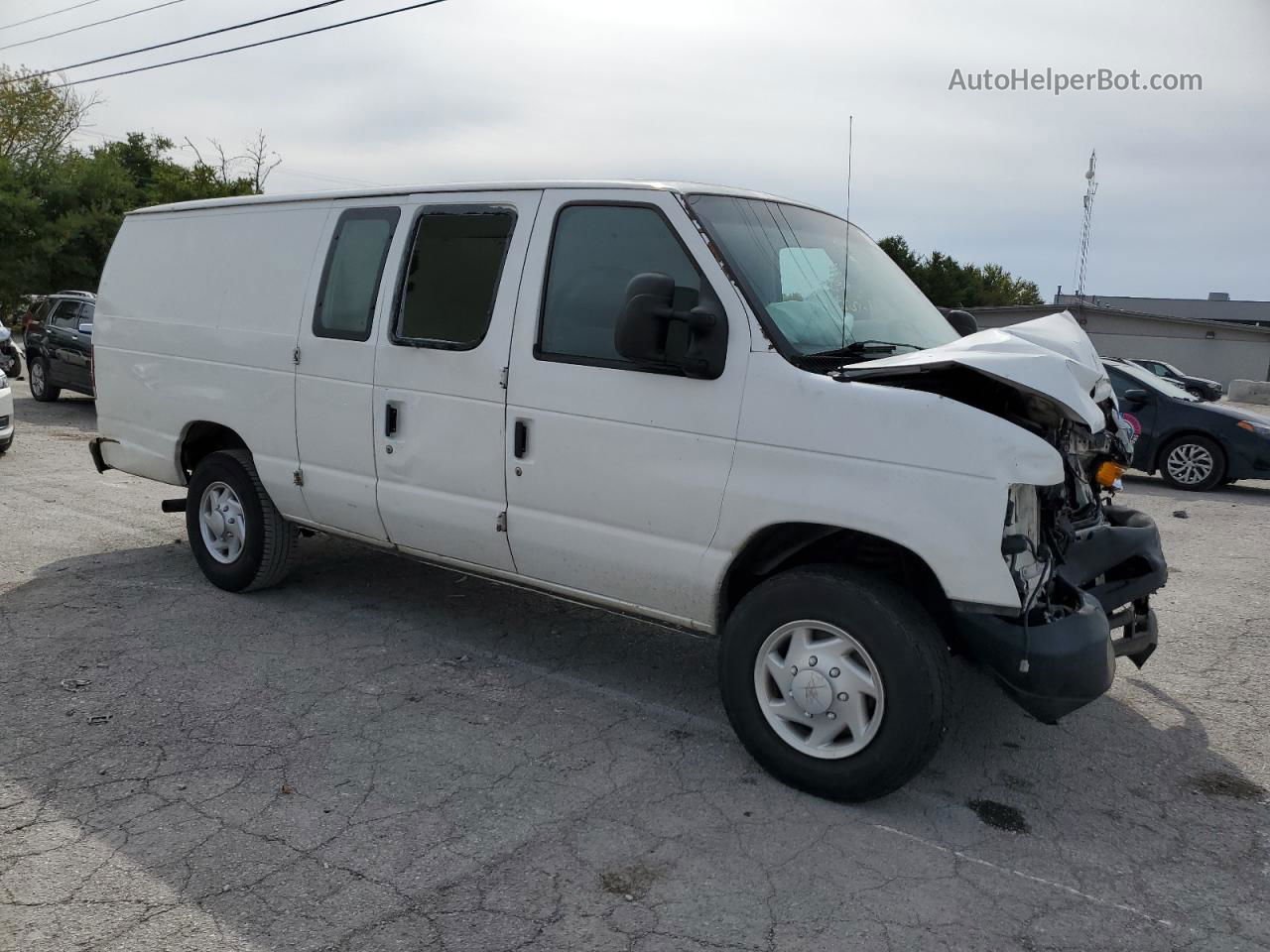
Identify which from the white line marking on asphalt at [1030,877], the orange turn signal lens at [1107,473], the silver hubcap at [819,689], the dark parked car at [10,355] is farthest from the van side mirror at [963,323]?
the dark parked car at [10,355]

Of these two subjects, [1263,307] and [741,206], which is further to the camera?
[1263,307]

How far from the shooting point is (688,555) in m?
4.17

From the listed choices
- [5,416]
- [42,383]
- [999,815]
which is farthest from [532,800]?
[42,383]

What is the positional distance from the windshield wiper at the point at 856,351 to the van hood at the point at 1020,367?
12 cm

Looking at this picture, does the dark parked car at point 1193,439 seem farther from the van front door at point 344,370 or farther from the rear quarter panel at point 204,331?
the rear quarter panel at point 204,331

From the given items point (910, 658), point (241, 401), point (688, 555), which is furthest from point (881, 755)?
point (241, 401)

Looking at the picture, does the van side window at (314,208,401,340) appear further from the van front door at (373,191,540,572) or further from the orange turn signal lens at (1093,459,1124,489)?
the orange turn signal lens at (1093,459,1124,489)

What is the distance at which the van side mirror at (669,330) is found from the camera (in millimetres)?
3877

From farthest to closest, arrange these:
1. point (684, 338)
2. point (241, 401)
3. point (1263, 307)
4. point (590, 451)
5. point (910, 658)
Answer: point (1263, 307) < point (241, 401) < point (590, 451) < point (684, 338) < point (910, 658)

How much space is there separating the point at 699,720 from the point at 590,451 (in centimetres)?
130

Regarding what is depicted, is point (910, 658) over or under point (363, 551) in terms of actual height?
over

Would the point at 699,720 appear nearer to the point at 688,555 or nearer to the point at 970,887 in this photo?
the point at 688,555

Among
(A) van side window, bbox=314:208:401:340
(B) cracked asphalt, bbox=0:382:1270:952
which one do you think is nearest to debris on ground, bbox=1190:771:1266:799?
(B) cracked asphalt, bbox=0:382:1270:952

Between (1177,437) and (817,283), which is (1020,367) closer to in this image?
(817,283)
